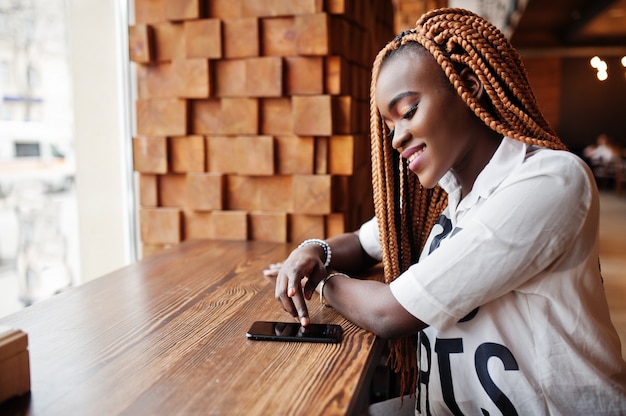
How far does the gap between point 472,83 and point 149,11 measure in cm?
127

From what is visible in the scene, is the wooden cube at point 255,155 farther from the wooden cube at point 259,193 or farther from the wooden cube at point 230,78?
the wooden cube at point 230,78

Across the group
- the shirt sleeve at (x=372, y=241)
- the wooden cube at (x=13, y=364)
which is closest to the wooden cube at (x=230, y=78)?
the shirt sleeve at (x=372, y=241)

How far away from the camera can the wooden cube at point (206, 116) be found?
190cm

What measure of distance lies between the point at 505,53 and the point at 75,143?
168 cm

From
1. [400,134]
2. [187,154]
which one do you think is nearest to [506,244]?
[400,134]

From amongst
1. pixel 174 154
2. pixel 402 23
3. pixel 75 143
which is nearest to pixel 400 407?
Result: pixel 174 154

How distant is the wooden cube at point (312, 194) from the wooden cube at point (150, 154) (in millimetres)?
468

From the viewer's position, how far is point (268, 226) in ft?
6.23

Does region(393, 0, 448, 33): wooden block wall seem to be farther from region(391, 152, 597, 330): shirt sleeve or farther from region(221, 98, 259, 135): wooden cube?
region(391, 152, 597, 330): shirt sleeve

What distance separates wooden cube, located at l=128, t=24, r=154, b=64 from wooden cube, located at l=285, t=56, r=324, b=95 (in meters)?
0.47

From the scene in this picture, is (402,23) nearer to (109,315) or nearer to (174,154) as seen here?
(174,154)

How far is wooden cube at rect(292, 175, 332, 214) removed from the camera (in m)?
1.84

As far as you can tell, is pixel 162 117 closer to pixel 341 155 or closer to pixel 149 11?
pixel 149 11

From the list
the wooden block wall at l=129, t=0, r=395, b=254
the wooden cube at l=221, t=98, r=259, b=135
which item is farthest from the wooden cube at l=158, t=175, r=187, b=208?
the wooden cube at l=221, t=98, r=259, b=135
